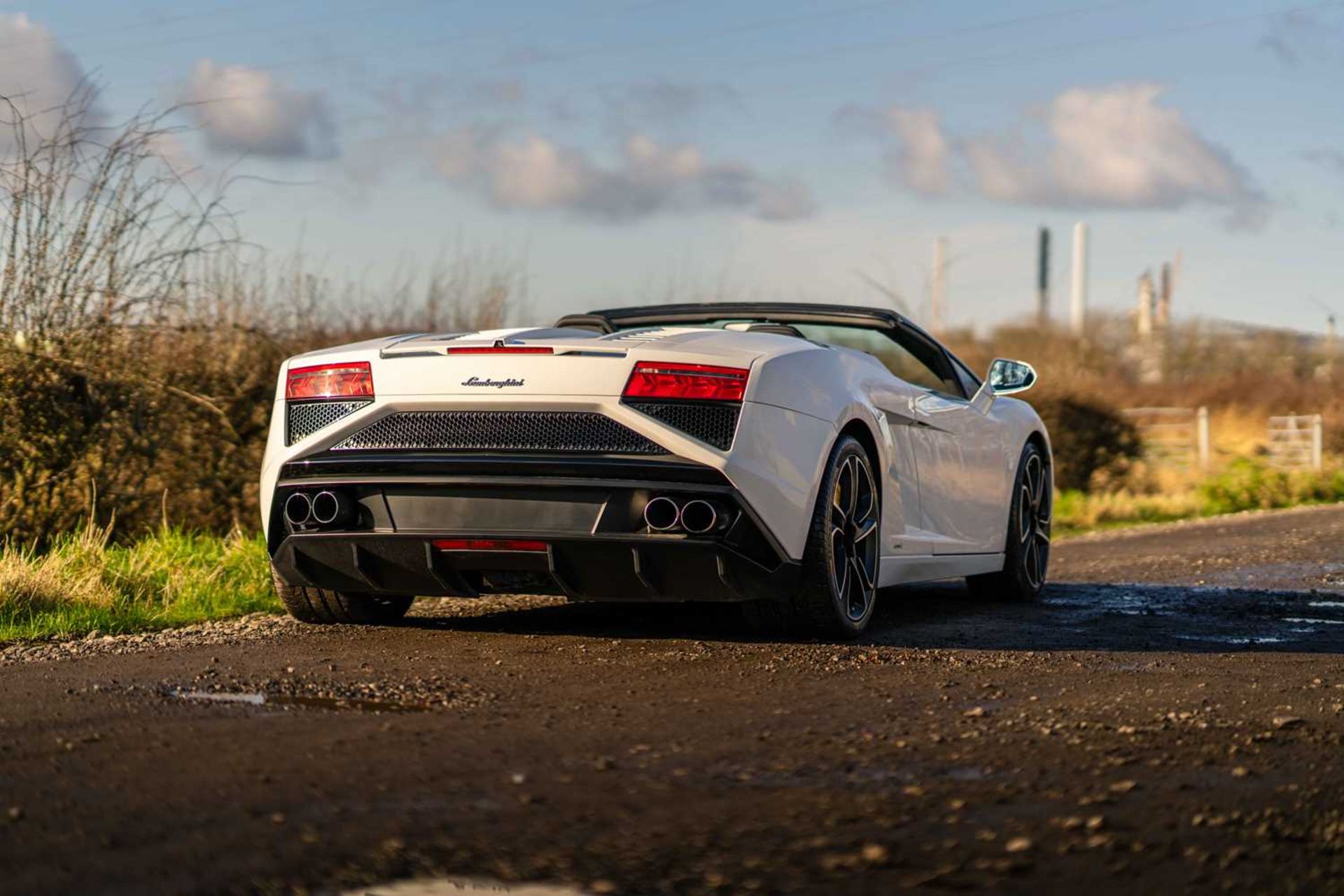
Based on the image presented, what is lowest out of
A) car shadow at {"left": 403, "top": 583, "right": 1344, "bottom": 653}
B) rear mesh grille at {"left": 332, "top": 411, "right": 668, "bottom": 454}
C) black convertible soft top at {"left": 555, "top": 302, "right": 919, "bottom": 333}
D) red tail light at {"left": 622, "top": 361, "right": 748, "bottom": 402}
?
car shadow at {"left": 403, "top": 583, "right": 1344, "bottom": 653}

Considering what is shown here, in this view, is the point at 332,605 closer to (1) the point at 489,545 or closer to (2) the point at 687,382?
(1) the point at 489,545

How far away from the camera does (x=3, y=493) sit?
9.39 m

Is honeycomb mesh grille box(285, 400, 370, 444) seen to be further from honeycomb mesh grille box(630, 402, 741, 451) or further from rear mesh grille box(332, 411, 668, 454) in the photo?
honeycomb mesh grille box(630, 402, 741, 451)

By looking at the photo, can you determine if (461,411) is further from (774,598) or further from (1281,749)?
(1281,749)

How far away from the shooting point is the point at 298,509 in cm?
653

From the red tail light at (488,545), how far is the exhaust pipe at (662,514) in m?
0.38

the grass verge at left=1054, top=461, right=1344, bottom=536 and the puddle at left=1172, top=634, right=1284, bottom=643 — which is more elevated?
the puddle at left=1172, top=634, right=1284, bottom=643

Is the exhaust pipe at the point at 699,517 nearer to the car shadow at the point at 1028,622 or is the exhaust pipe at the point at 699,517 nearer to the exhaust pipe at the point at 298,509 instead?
the car shadow at the point at 1028,622

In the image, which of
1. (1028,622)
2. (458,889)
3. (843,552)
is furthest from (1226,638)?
(458,889)

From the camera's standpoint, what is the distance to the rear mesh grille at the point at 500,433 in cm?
616

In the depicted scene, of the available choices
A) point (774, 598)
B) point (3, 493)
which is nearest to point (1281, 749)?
point (774, 598)

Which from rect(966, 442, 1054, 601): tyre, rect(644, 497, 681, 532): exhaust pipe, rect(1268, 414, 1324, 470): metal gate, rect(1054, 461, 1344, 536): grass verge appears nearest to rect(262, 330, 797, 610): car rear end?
rect(644, 497, 681, 532): exhaust pipe

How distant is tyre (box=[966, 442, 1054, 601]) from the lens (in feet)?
29.8

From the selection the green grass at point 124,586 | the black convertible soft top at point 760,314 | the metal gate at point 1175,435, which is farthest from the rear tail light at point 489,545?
the metal gate at point 1175,435
